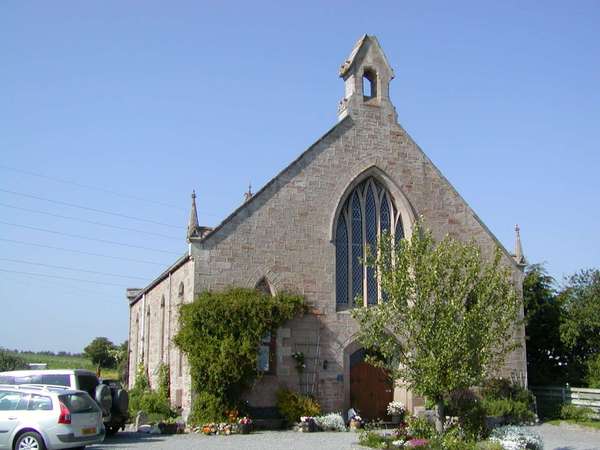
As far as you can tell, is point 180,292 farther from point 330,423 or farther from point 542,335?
point 542,335

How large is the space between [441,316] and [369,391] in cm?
899

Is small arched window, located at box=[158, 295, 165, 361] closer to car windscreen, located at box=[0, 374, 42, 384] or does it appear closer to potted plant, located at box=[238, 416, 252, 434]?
potted plant, located at box=[238, 416, 252, 434]

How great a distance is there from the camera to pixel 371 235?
26.4 metres

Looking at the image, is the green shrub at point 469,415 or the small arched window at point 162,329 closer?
the green shrub at point 469,415

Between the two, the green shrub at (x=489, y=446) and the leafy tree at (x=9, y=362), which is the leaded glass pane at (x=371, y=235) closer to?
the green shrub at (x=489, y=446)

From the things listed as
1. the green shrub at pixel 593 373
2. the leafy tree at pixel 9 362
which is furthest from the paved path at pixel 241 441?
the leafy tree at pixel 9 362

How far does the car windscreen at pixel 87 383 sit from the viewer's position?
1945cm

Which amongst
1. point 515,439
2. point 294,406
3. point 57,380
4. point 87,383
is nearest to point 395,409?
Result: point 294,406

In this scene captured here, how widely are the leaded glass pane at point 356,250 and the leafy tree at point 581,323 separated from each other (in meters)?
8.86

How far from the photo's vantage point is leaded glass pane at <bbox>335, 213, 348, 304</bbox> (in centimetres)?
2550

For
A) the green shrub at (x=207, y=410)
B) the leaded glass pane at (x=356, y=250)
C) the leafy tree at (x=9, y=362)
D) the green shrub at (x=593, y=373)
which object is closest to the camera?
the green shrub at (x=207, y=410)

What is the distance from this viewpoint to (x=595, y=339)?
28234mm

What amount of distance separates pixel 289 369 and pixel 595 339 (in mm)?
12643

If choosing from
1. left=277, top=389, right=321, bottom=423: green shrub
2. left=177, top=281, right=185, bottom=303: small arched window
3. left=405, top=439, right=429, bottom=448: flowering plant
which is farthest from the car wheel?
left=177, top=281, right=185, bottom=303: small arched window
